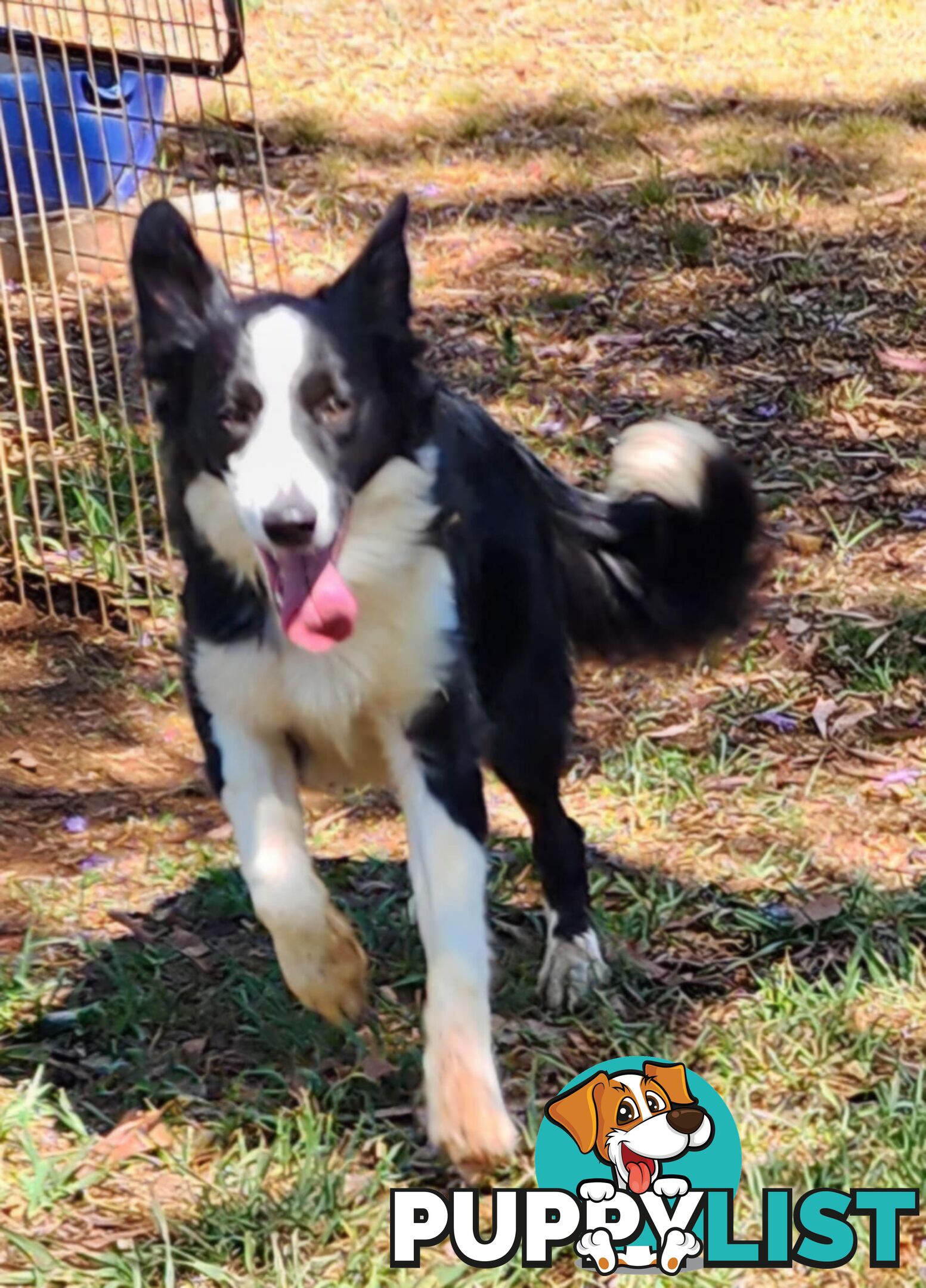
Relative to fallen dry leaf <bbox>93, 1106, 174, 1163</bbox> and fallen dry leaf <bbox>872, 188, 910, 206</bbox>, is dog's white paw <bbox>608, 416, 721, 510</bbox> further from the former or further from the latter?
fallen dry leaf <bbox>872, 188, 910, 206</bbox>

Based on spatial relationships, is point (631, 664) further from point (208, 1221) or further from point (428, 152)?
point (428, 152)

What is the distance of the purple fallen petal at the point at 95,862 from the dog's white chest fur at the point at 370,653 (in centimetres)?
108

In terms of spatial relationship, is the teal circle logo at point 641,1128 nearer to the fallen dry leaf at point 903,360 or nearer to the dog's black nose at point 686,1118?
the dog's black nose at point 686,1118

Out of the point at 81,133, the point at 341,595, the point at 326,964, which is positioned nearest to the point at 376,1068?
the point at 326,964

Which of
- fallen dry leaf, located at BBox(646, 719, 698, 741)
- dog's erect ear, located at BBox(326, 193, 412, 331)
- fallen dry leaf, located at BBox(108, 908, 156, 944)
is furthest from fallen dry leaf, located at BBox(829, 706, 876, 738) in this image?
dog's erect ear, located at BBox(326, 193, 412, 331)

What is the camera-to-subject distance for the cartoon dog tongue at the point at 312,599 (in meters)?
2.94

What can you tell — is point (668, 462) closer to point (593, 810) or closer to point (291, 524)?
point (593, 810)

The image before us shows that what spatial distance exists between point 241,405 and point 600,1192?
4.40 ft

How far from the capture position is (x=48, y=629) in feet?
16.7

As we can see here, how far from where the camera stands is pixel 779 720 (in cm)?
454

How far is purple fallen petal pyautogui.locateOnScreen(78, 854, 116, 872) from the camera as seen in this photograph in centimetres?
411

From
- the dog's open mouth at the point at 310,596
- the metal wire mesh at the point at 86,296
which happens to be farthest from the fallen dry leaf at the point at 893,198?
the dog's open mouth at the point at 310,596

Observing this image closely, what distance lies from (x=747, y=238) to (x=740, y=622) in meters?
3.61

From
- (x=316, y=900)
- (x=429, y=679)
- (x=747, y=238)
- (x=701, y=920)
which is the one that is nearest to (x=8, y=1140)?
(x=316, y=900)
